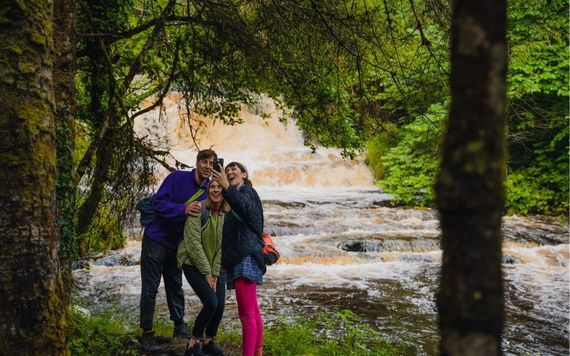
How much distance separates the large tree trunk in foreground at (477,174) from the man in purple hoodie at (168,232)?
3.57 metres

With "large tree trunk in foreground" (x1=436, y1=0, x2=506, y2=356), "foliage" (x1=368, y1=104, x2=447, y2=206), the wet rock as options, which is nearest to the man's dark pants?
"large tree trunk in foreground" (x1=436, y1=0, x2=506, y2=356)

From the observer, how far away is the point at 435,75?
4535 millimetres

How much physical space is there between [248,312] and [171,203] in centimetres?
116

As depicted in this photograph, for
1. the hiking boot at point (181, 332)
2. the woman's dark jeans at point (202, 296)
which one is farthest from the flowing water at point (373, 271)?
the hiking boot at point (181, 332)

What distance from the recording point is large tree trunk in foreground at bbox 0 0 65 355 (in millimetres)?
2297

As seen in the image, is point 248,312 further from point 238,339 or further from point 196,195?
point 238,339

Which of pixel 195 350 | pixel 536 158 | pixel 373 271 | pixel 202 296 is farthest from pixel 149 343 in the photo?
pixel 536 158

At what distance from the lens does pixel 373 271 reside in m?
10.8

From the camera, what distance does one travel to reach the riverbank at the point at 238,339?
419 centimetres

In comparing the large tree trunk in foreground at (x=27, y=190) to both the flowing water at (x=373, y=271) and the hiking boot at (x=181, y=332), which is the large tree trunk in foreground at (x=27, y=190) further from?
the flowing water at (x=373, y=271)

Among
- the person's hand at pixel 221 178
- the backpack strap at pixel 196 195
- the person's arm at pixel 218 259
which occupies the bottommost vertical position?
the person's arm at pixel 218 259

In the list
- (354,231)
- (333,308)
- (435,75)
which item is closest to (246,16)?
(435,75)

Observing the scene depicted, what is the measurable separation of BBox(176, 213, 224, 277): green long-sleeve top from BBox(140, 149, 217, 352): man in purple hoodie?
133 mm

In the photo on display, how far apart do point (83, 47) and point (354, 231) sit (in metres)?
9.09
